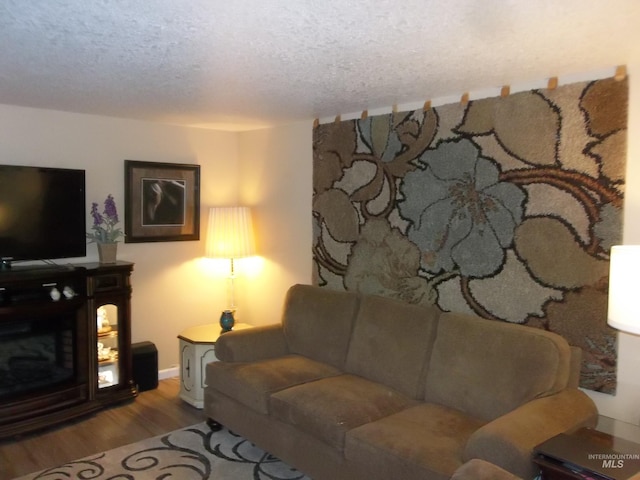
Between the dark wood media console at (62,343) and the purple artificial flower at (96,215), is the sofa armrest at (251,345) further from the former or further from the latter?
the purple artificial flower at (96,215)

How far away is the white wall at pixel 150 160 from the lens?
3.79 m

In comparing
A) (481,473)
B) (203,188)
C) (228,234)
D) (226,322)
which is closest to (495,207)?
(481,473)

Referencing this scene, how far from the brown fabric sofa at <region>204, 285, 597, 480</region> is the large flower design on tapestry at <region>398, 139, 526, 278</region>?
1.22ft

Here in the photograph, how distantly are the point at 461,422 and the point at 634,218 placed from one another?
1286 mm

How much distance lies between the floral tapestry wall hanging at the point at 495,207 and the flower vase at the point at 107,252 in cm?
168

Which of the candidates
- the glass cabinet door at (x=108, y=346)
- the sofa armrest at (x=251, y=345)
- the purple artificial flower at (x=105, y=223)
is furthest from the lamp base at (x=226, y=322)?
the purple artificial flower at (x=105, y=223)

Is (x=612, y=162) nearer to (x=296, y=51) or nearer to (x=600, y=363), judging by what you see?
(x=600, y=363)

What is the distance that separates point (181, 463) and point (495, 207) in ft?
7.75

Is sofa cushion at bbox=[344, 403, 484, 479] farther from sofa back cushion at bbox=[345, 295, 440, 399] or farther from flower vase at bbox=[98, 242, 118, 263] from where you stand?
flower vase at bbox=[98, 242, 118, 263]

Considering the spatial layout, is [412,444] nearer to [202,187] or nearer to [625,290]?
[625,290]

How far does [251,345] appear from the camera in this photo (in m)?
3.56

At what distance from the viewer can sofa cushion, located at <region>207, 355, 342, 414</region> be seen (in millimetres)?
3074


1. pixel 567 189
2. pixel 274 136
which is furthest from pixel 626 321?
pixel 274 136

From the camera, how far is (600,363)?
102 inches
